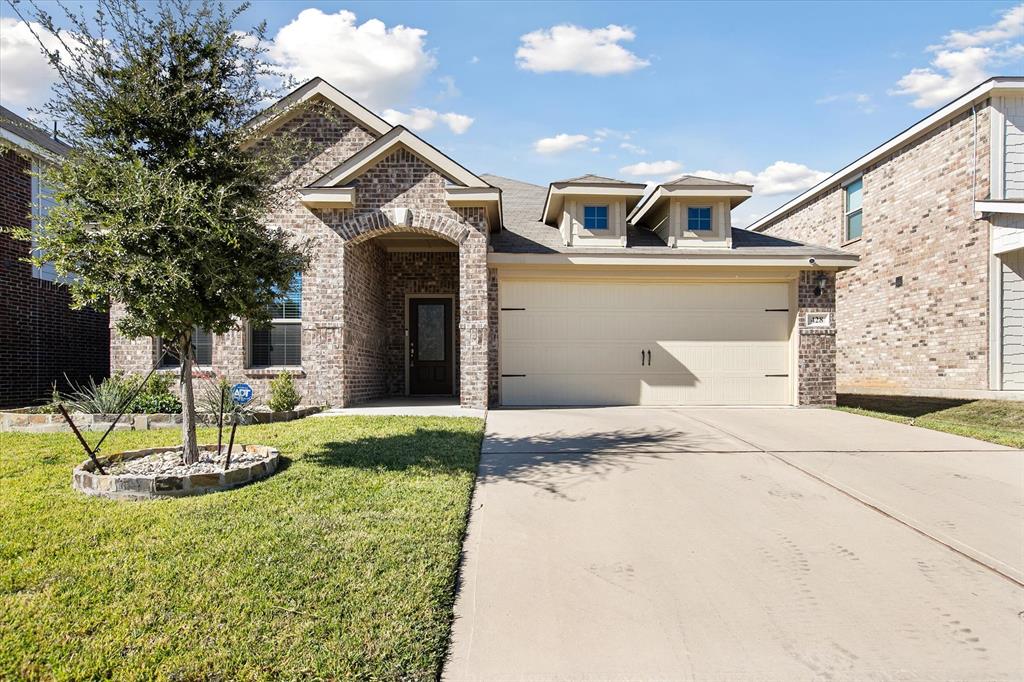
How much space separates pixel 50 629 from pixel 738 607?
349 centimetres

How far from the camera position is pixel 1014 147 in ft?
39.3

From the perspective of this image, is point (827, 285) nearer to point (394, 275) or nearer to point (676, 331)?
point (676, 331)

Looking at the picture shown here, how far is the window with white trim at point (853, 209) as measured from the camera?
16469 mm

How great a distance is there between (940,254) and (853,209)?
405 cm

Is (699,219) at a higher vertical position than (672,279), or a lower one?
higher

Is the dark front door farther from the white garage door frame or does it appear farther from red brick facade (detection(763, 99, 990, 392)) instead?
red brick facade (detection(763, 99, 990, 392))

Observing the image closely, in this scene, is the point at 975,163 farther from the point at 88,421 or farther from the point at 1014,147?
the point at 88,421

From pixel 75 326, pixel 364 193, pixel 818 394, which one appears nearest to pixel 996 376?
pixel 818 394

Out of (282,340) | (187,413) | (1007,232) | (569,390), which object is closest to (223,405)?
(187,413)

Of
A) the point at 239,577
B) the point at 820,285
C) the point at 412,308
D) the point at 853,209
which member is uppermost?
the point at 853,209

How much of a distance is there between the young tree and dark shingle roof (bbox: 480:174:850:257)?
20.6ft

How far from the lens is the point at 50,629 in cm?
272

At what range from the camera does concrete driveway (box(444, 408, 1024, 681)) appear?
263 cm

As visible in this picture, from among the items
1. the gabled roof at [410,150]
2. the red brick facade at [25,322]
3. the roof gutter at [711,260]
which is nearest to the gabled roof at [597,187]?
the roof gutter at [711,260]
